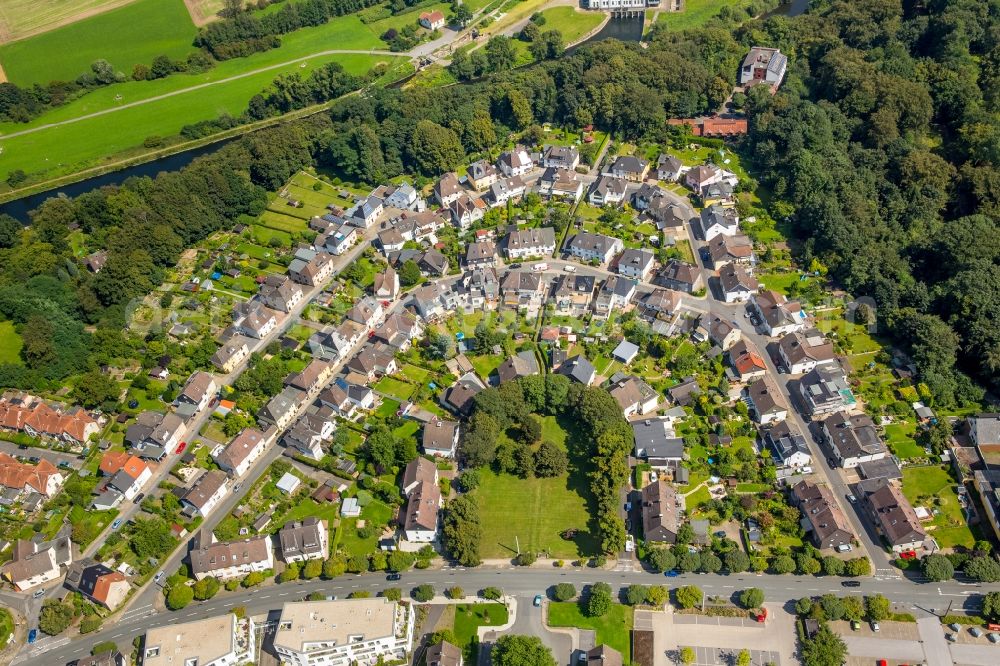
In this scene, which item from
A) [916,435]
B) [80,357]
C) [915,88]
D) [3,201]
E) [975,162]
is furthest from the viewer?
[3,201]

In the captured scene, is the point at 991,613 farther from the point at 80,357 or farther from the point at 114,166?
the point at 114,166

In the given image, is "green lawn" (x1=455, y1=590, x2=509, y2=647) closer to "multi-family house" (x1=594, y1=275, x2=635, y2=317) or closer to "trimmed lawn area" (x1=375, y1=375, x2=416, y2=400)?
"trimmed lawn area" (x1=375, y1=375, x2=416, y2=400)

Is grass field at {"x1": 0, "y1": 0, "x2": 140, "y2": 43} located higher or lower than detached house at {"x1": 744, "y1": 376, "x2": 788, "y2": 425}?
higher

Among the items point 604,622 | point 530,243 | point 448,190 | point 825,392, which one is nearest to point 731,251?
point 825,392

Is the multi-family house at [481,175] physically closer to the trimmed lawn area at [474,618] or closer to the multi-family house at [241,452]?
the multi-family house at [241,452]

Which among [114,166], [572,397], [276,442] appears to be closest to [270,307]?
[276,442]

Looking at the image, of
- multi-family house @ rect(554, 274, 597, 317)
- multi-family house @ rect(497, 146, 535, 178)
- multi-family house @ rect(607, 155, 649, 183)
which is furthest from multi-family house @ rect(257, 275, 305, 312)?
multi-family house @ rect(607, 155, 649, 183)

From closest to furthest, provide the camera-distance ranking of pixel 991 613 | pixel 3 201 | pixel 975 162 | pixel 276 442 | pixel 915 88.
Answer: pixel 991 613 → pixel 276 442 → pixel 975 162 → pixel 915 88 → pixel 3 201

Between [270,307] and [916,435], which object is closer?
[916,435]
